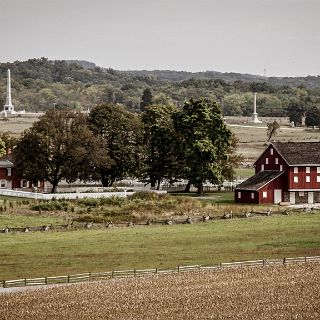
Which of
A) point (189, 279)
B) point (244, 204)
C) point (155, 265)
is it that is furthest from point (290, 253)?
point (244, 204)

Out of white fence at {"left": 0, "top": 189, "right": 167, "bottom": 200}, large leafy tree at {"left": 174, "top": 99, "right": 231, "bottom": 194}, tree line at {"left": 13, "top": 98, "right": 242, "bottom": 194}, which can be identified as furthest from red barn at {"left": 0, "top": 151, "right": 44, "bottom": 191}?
large leafy tree at {"left": 174, "top": 99, "right": 231, "bottom": 194}

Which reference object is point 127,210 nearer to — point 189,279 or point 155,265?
point 155,265

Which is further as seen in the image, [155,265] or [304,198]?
[304,198]

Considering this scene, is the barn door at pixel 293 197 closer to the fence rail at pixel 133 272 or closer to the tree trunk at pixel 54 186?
the tree trunk at pixel 54 186

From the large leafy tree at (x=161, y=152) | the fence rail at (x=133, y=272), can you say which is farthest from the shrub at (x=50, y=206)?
the fence rail at (x=133, y=272)

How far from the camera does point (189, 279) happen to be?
58.2 m

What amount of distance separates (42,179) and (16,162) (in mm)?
3715

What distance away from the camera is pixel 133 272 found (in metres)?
61.9

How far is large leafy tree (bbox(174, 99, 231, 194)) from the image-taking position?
110625 millimetres

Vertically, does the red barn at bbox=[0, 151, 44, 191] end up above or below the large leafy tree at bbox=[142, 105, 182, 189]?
below

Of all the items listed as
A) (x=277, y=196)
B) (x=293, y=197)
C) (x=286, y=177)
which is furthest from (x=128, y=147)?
(x=293, y=197)

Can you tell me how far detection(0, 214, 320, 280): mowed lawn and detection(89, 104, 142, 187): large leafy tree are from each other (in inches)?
1068

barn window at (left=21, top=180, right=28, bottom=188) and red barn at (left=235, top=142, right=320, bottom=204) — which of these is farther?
barn window at (left=21, top=180, right=28, bottom=188)

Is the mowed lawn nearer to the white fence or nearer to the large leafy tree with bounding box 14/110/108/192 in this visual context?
the white fence
